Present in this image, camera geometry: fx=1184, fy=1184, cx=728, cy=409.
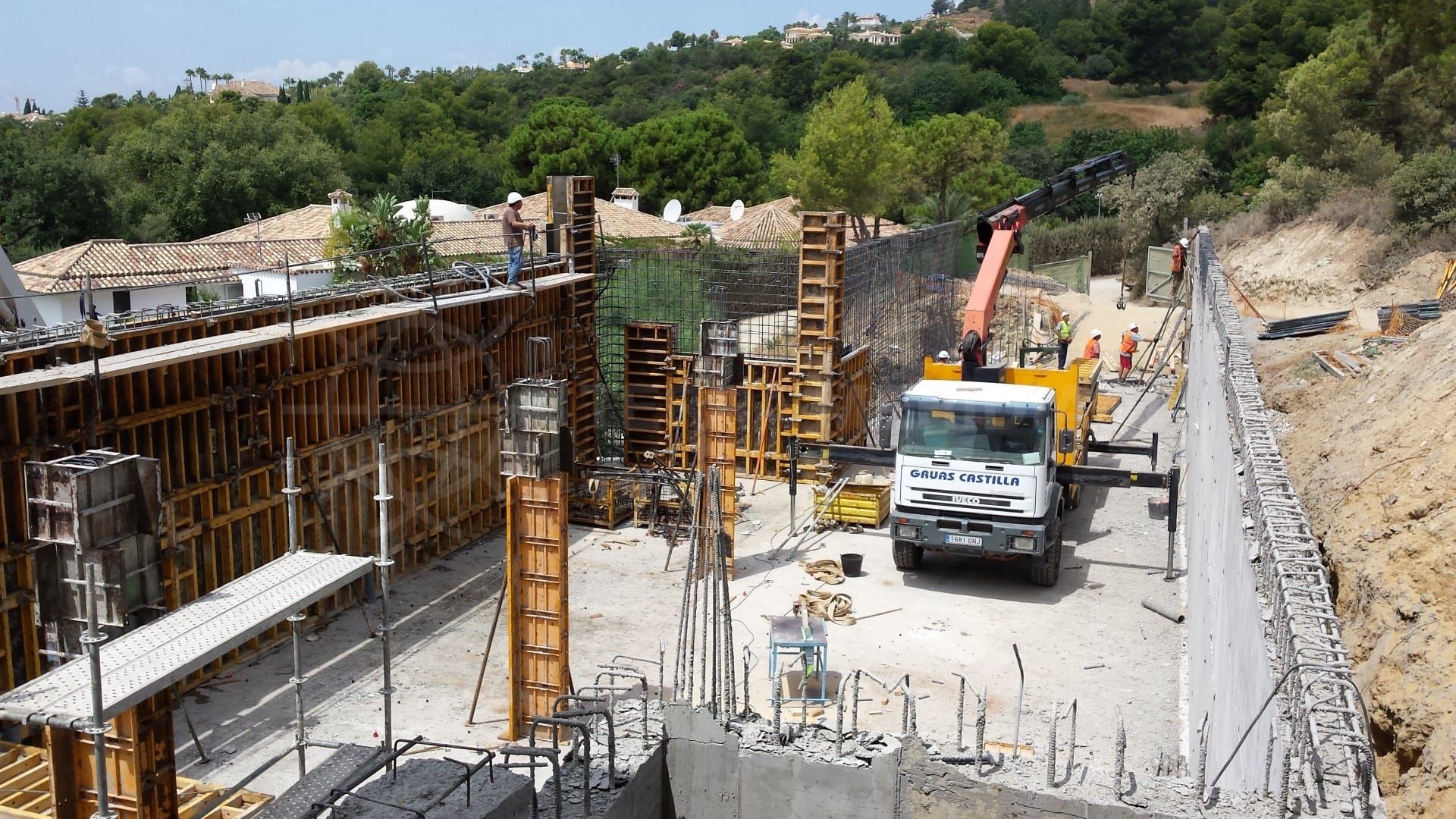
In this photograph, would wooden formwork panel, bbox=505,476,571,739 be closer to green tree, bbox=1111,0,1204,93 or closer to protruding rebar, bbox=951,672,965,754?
protruding rebar, bbox=951,672,965,754

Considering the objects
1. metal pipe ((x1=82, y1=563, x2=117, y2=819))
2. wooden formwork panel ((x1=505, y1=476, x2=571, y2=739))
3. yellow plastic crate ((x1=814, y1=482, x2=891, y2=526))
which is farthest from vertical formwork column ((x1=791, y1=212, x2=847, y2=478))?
metal pipe ((x1=82, y1=563, x2=117, y2=819))

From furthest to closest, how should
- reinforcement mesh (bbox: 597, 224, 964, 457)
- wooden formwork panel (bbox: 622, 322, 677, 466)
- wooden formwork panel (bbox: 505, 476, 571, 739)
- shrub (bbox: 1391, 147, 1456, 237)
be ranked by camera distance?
shrub (bbox: 1391, 147, 1456, 237), reinforcement mesh (bbox: 597, 224, 964, 457), wooden formwork panel (bbox: 622, 322, 677, 466), wooden formwork panel (bbox: 505, 476, 571, 739)

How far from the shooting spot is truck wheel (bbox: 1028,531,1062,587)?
1614 cm

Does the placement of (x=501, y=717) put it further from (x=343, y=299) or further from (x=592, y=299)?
(x=592, y=299)

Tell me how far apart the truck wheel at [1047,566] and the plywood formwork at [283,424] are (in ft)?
27.6

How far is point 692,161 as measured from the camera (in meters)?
66.8

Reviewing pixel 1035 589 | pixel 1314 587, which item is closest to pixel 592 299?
pixel 1035 589

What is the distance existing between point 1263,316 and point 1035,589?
1600cm

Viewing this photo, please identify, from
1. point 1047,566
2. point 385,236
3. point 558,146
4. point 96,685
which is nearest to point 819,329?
point 1047,566

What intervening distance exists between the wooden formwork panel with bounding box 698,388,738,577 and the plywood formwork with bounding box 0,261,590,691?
142 inches

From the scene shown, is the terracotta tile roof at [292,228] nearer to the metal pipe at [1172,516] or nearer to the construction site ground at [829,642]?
the construction site ground at [829,642]

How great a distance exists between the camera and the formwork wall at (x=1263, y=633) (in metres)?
5.02

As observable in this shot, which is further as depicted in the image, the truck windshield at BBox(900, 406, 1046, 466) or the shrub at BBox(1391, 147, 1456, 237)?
the shrub at BBox(1391, 147, 1456, 237)

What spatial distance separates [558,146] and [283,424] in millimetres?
58593
